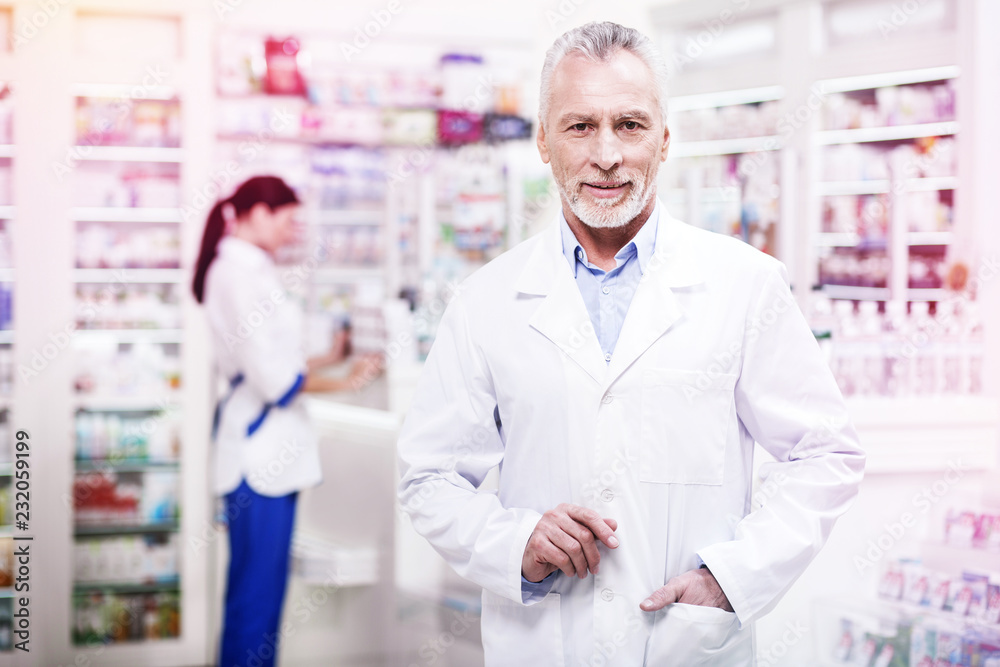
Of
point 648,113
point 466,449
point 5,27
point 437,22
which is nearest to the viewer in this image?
point 648,113

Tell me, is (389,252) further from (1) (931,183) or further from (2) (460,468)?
(2) (460,468)

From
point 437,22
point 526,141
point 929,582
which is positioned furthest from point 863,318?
point 437,22

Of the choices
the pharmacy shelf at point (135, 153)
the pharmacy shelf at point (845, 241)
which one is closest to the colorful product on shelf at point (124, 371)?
the pharmacy shelf at point (135, 153)

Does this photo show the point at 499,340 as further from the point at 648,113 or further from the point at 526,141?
the point at 526,141

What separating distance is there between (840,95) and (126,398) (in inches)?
176

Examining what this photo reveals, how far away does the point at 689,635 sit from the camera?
1507mm

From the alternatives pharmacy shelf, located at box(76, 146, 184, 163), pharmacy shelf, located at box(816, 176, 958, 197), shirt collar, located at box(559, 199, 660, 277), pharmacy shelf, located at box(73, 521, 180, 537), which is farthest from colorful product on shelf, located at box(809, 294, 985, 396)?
pharmacy shelf, located at box(73, 521, 180, 537)

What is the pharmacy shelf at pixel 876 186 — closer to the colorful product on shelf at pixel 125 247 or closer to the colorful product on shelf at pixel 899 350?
the colorful product on shelf at pixel 899 350

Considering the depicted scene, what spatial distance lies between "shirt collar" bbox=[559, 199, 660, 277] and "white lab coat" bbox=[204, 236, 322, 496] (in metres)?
2.14

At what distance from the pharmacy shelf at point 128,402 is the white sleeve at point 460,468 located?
3253 mm

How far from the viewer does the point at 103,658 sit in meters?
4.67

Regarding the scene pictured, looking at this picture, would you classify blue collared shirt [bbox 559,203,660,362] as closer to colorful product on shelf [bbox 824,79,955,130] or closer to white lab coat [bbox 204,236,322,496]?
white lab coat [bbox 204,236,322,496]

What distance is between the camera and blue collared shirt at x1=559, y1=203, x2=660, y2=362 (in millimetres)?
1681

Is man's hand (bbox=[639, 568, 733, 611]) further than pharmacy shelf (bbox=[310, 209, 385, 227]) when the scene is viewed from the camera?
No
